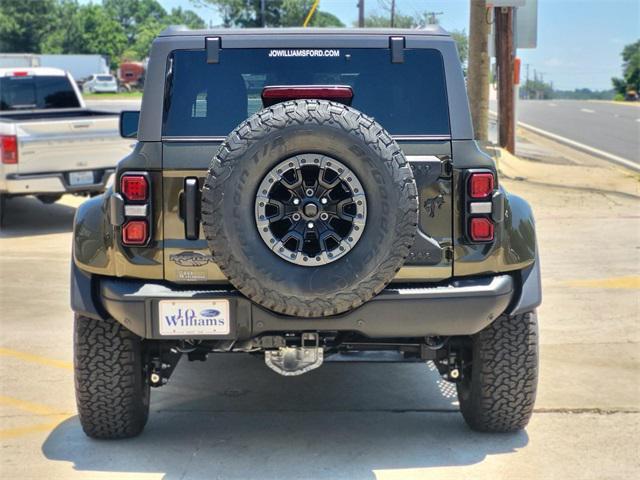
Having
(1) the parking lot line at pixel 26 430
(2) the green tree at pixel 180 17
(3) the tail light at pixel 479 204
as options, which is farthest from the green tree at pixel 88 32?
(3) the tail light at pixel 479 204

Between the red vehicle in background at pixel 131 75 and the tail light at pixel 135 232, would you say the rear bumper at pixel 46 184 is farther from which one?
the red vehicle in background at pixel 131 75

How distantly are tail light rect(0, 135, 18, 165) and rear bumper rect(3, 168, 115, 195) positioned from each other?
0.54 feet

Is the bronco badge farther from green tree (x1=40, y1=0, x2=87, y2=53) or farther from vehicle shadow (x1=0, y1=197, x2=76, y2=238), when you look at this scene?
green tree (x1=40, y1=0, x2=87, y2=53)

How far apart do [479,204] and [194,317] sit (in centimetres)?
133

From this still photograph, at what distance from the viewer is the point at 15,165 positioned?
453 inches

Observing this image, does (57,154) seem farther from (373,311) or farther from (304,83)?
(373,311)

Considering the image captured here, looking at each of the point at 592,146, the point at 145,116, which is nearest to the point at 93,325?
the point at 145,116

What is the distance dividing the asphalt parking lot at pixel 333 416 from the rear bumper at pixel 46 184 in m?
3.07

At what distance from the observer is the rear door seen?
4.63 m

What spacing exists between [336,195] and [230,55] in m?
Result: 1.00

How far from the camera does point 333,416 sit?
5.54 meters

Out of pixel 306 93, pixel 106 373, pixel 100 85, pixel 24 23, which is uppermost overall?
pixel 24 23

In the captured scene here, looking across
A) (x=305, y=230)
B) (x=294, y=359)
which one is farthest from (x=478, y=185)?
(x=294, y=359)

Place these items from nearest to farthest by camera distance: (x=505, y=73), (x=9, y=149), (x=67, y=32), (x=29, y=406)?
(x=29, y=406) → (x=9, y=149) → (x=505, y=73) → (x=67, y=32)
